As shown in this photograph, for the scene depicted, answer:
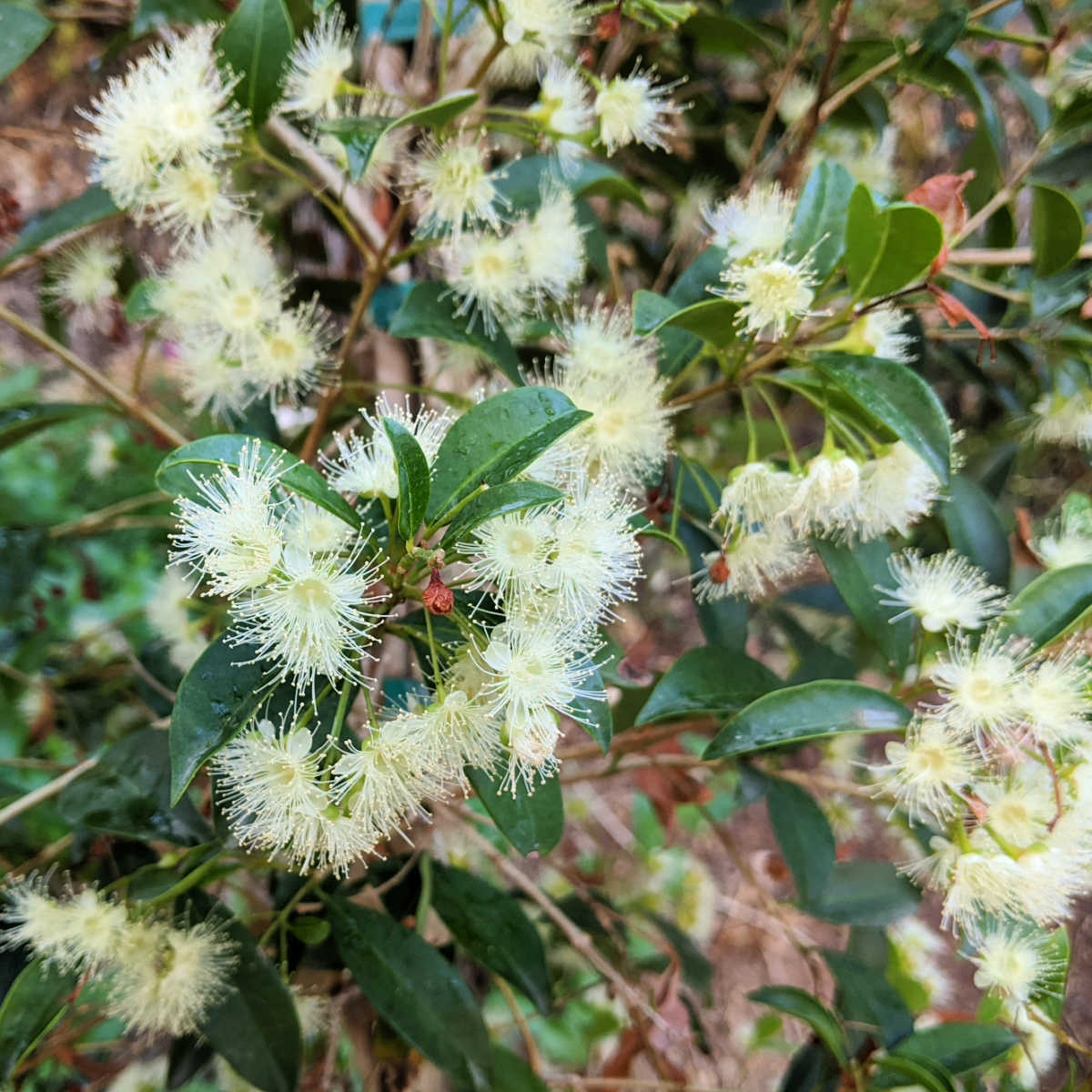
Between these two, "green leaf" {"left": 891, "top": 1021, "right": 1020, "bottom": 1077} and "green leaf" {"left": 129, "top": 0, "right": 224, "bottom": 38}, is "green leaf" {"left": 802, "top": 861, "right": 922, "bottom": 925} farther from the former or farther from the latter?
"green leaf" {"left": 129, "top": 0, "right": 224, "bottom": 38}

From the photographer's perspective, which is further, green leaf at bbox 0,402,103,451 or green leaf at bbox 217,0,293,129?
green leaf at bbox 0,402,103,451

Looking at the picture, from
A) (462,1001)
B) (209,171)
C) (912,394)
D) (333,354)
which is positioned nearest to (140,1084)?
(462,1001)

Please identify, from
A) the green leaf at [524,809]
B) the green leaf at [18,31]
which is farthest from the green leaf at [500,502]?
the green leaf at [18,31]

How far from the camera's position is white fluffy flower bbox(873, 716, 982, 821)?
0.73 m

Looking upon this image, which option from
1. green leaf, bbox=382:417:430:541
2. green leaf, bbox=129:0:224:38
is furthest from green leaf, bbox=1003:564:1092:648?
green leaf, bbox=129:0:224:38

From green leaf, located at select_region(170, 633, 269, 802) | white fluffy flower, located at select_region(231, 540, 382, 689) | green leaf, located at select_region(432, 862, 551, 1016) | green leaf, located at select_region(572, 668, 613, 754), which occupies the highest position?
white fluffy flower, located at select_region(231, 540, 382, 689)

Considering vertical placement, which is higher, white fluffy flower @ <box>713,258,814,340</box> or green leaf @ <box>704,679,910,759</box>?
white fluffy flower @ <box>713,258,814,340</box>

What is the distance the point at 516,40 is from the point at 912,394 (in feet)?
1.57

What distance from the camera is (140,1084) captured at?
51.1 inches

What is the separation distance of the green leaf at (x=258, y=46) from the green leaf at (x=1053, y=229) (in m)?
0.77

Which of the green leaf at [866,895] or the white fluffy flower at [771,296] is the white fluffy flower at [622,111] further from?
the green leaf at [866,895]

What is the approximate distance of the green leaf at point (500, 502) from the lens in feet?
1.69

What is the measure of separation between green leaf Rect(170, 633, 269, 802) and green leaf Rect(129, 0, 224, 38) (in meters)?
0.73

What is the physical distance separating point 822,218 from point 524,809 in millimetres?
629
